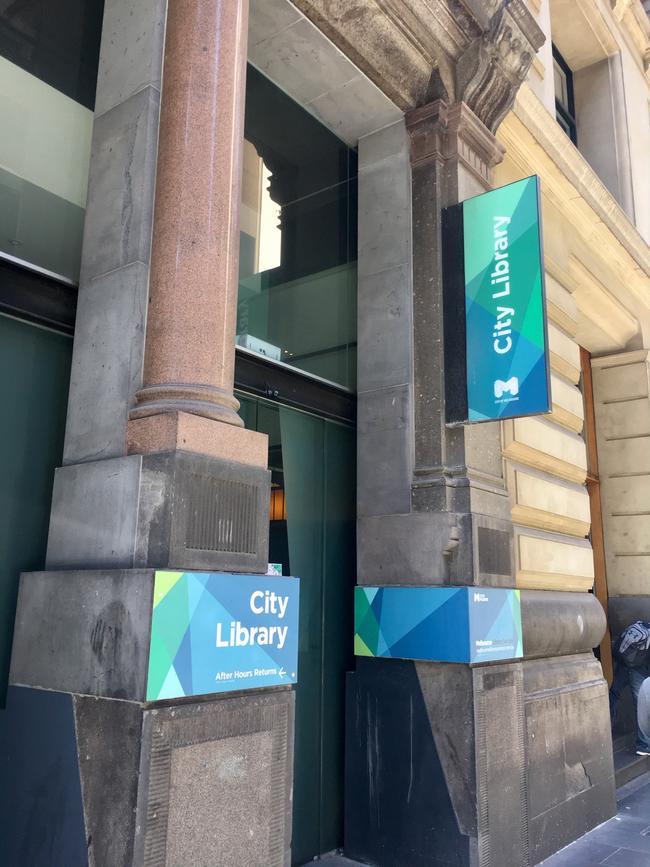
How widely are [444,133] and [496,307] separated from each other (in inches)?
79.3

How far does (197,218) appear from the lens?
14.5ft

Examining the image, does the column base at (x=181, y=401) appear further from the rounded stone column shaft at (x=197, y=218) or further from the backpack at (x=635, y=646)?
the backpack at (x=635, y=646)

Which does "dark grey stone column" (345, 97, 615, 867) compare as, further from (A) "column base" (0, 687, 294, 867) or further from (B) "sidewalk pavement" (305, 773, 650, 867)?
(A) "column base" (0, 687, 294, 867)

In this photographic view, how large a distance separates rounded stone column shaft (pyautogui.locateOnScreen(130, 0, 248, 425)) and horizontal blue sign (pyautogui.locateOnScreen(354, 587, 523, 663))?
8.64 ft

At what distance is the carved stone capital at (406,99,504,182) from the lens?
23.6 feet

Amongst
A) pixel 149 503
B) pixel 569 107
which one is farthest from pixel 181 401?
pixel 569 107

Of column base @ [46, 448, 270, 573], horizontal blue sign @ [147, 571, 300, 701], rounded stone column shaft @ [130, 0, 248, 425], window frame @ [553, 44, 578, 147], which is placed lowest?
horizontal blue sign @ [147, 571, 300, 701]

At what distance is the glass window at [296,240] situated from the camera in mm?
6648

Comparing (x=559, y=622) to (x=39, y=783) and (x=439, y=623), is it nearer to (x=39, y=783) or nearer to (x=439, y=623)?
(x=439, y=623)

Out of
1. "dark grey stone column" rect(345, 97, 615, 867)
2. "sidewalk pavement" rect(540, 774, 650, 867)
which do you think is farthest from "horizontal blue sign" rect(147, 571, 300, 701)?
"sidewalk pavement" rect(540, 774, 650, 867)

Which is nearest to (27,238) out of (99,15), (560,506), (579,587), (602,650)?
(99,15)

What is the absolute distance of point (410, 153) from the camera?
7.37 m

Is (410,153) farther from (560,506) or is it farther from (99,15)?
(560,506)

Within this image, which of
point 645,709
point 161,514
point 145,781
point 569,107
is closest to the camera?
point 145,781
